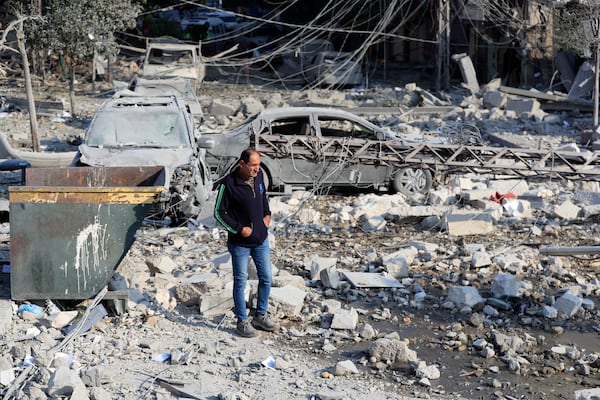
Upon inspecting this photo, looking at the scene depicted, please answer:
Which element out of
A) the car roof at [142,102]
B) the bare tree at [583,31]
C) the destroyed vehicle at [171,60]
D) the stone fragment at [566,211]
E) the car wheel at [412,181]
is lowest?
the stone fragment at [566,211]

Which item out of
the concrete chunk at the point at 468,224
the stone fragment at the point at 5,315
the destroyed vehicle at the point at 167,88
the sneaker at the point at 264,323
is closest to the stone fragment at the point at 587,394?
the sneaker at the point at 264,323

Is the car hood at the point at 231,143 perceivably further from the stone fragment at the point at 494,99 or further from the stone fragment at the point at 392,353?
the stone fragment at the point at 494,99

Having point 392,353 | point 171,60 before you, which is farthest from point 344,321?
point 171,60

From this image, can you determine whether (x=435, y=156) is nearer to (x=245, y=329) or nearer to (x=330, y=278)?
(x=330, y=278)

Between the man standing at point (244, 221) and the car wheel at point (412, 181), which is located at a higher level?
the man standing at point (244, 221)

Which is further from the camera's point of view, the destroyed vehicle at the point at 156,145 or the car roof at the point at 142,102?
the car roof at the point at 142,102

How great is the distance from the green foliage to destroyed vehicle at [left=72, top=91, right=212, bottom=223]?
7570 millimetres

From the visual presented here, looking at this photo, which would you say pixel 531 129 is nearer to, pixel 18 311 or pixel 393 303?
pixel 393 303

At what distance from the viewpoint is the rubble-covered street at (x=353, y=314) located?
725 cm

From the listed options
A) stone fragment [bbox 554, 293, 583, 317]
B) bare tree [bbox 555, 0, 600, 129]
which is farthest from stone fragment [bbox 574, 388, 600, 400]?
bare tree [bbox 555, 0, 600, 129]

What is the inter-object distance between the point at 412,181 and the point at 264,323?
270 inches

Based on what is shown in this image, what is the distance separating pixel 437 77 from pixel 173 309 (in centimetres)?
2019

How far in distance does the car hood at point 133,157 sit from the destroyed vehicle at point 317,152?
0.67 m

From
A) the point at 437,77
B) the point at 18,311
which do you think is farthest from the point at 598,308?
the point at 437,77
